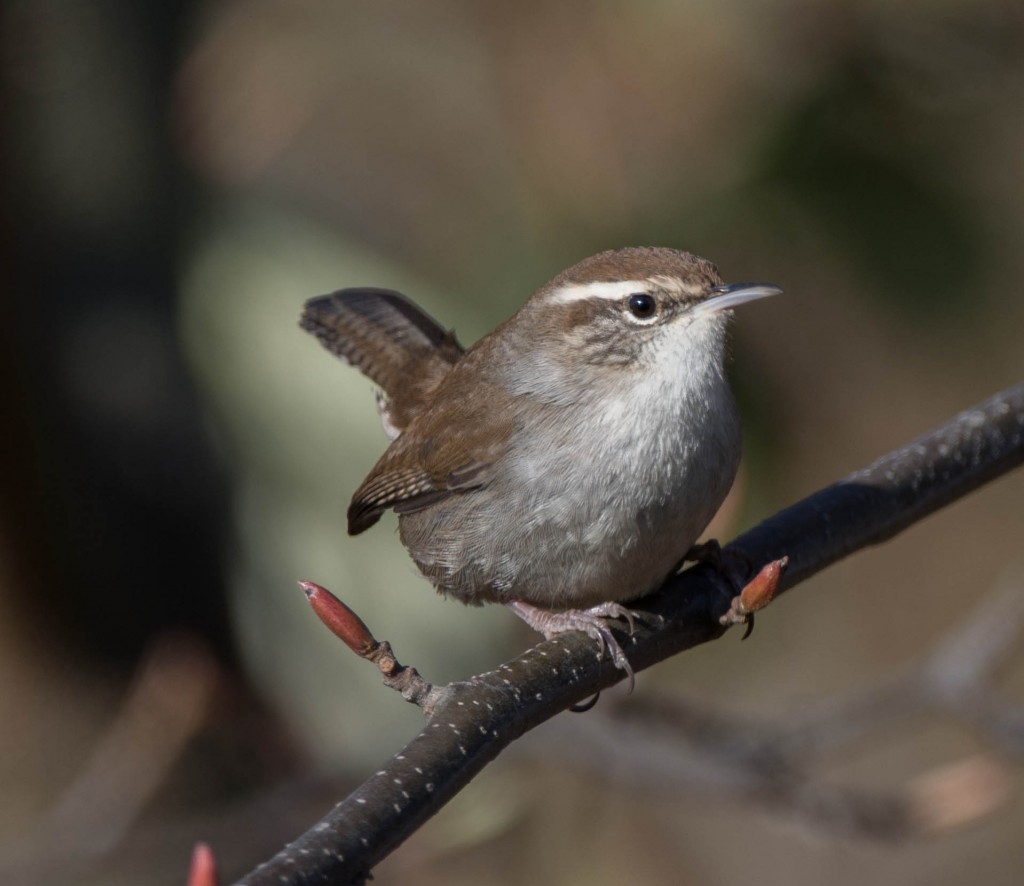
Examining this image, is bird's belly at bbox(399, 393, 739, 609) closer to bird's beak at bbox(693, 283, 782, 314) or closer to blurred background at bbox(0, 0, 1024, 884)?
bird's beak at bbox(693, 283, 782, 314)

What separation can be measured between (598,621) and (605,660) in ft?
0.77

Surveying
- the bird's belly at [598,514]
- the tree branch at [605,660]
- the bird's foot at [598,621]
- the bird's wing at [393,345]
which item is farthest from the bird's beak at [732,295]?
the bird's wing at [393,345]

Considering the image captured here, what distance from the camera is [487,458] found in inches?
121

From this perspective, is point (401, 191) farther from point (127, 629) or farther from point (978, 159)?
point (978, 159)

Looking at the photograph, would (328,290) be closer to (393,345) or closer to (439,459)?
(393,345)

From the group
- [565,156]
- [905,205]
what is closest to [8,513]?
[565,156]

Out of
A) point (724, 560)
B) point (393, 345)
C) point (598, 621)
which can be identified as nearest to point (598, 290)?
point (724, 560)

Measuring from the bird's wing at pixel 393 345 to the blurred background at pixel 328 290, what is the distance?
0.31 meters

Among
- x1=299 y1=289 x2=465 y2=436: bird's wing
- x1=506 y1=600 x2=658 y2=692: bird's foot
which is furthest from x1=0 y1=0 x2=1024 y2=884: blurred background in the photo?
A: x1=506 y1=600 x2=658 y2=692: bird's foot

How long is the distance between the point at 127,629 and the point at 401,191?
246cm

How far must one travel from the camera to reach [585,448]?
2770mm

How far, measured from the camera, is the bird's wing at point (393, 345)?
395 cm

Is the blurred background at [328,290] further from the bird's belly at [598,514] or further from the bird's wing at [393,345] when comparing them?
the bird's belly at [598,514]

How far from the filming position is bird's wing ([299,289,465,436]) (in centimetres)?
395
